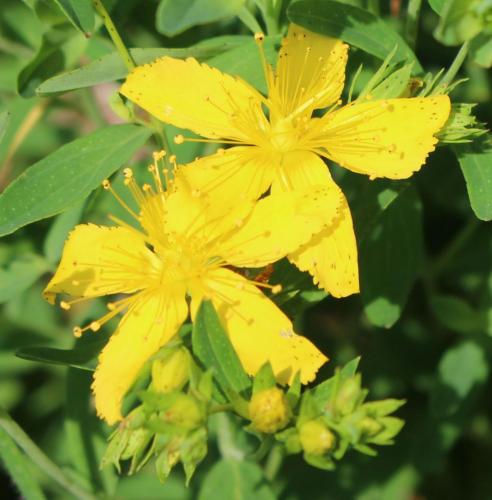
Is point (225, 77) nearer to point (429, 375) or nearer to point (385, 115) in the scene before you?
point (385, 115)

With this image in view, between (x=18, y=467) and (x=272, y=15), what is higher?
(x=272, y=15)

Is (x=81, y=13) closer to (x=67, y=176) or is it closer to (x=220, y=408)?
(x=67, y=176)

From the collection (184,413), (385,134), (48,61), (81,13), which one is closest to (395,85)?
(385,134)

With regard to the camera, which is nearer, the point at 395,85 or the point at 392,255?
the point at 395,85

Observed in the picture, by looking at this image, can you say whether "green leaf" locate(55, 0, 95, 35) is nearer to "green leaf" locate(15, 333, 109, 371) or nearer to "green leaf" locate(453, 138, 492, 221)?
"green leaf" locate(15, 333, 109, 371)

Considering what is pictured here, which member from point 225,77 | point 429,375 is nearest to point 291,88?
point 225,77

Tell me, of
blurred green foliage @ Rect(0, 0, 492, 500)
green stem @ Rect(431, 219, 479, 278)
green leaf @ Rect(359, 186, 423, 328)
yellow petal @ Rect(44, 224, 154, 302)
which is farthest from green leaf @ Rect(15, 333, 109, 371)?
Result: green stem @ Rect(431, 219, 479, 278)
